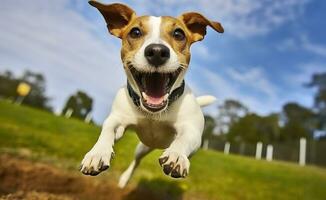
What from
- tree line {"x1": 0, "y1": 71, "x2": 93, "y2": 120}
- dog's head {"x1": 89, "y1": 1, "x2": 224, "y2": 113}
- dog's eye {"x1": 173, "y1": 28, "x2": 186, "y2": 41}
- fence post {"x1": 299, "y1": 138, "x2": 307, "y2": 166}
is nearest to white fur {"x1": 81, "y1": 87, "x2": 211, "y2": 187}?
dog's head {"x1": 89, "y1": 1, "x2": 224, "y2": 113}

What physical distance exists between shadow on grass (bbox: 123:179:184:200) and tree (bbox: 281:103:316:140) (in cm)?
5295

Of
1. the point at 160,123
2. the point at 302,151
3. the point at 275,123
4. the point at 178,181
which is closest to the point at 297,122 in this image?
the point at 275,123

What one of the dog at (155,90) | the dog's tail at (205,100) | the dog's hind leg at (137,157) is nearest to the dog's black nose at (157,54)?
the dog at (155,90)

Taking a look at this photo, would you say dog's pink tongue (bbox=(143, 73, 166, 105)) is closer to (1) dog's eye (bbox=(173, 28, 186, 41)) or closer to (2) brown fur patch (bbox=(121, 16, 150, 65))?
(2) brown fur patch (bbox=(121, 16, 150, 65))

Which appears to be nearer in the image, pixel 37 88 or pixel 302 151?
pixel 302 151

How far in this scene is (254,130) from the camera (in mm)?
61594

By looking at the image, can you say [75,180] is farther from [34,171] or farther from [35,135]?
[35,135]

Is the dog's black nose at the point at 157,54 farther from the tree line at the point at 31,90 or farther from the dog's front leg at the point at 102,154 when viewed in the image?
the tree line at the point at 31,90

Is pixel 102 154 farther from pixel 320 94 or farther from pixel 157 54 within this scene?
pixel 320 94

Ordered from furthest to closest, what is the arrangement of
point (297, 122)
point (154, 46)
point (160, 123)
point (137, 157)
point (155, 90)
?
1. point (297, 122)
2. point (137, 157)
3. point (160, 123)
4. point (155, 90)
5. point (154, 46)

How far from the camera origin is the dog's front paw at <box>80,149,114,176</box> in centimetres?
376

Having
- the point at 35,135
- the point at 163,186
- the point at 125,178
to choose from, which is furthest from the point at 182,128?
the point at 35,135

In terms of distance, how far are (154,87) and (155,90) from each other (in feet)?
0.15

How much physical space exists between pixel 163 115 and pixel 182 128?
0.30 meters
